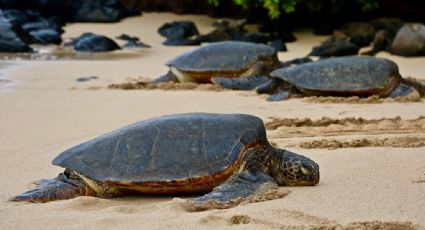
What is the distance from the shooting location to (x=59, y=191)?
338 cm

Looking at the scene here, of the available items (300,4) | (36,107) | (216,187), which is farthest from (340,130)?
(300,4)

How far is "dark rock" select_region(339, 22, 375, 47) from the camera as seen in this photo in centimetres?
→ 1299

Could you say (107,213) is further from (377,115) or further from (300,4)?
(300,4)

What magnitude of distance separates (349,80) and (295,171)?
343cm

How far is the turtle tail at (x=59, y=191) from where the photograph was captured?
3.31m

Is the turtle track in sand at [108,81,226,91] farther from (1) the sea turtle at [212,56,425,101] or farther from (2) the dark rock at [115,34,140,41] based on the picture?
(2) the dark rock at [115,34,140,41]

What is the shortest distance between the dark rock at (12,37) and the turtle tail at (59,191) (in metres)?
10.3

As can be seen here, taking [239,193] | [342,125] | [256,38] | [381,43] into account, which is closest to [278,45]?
[256,38]

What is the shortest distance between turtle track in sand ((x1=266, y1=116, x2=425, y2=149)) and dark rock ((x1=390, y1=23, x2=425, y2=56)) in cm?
551

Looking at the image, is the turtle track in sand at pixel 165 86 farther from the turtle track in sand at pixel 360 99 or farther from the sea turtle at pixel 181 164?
the sea turtle at pixel 181 164

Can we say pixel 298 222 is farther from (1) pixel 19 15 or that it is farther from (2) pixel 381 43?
(1) pixel 19 15

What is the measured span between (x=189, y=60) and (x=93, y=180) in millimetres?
5209

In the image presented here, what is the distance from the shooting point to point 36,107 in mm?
6574

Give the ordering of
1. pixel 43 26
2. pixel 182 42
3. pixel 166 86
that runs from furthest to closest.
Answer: pixel 43 26 < pixel 182 42 < pixel 166 86
